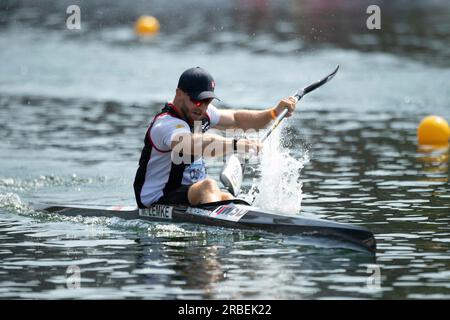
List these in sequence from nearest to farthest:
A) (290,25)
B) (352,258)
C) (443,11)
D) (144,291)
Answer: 1. (144,291)
2. (352,258)
3. (290,25)
4. (443,11)

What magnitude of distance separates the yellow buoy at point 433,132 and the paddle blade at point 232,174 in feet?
25.8

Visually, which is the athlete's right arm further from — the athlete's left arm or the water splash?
the water splash

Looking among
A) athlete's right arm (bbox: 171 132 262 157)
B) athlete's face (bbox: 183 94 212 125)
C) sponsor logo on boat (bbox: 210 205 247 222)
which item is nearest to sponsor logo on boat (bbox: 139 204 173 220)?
sponsor logo on boat (bbox: 210 205 247 222)

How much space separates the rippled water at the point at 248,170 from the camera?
10.4 m

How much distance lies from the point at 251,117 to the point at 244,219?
2034mm

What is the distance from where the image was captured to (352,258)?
36.1ft

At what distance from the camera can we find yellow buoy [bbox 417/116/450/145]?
20.2m

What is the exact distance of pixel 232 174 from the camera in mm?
12875

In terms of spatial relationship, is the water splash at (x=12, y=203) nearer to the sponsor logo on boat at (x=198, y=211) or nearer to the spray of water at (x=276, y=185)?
the sponsor logo on boat at (x=198, y=211)

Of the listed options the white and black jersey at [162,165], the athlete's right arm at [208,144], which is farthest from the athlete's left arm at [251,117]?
the athlete's right arm at [208,144]

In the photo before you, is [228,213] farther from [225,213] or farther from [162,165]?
[162,165]

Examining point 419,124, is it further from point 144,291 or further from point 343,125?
point 144,291
